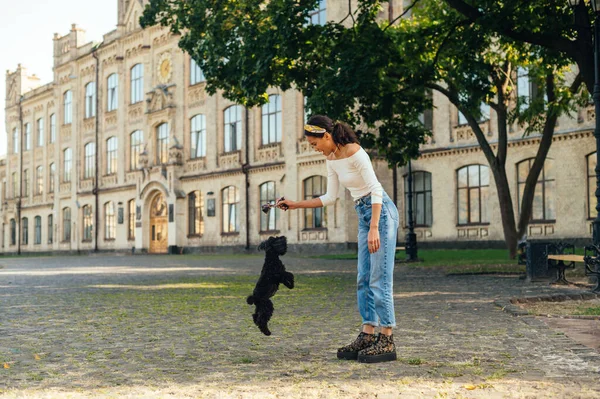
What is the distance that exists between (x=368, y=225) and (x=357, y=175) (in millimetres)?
396

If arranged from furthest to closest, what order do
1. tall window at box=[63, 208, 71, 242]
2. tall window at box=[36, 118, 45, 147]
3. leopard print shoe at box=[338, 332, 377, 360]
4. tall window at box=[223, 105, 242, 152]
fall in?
tall window at box=[36, 118, 45, 147]
tall window at box=[63, 208, 71, 242]
tall window at box=[223, 105, 242, 152]
leopard print shoe at box=[338, 332, 377, 360]

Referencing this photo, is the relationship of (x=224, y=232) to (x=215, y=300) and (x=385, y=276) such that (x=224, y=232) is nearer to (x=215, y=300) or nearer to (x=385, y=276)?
(x=215, y=300)

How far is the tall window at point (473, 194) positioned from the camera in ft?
102

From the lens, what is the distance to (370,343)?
5.93m

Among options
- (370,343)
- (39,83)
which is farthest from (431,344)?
(39,83)

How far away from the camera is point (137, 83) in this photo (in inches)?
1865

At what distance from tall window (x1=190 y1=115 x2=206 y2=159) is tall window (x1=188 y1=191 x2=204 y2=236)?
2.23m

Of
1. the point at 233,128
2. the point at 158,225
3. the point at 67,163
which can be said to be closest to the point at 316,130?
the point at 233,128

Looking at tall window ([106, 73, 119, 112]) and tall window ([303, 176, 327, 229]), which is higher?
tall window ([106, 73, 119, 112])

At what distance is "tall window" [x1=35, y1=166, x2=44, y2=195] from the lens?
187 feet

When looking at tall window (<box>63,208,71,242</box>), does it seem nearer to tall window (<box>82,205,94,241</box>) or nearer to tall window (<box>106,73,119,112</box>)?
tall window (<box>82,205,94,241</box>)

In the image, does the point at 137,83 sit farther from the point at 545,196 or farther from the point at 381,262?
the point at 381,262

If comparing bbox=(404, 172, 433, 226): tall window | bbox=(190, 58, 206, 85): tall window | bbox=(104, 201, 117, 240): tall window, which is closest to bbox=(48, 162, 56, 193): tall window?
bbox=(104, 201, 117, 240): tall window

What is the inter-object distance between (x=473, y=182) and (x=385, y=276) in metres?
26.5
